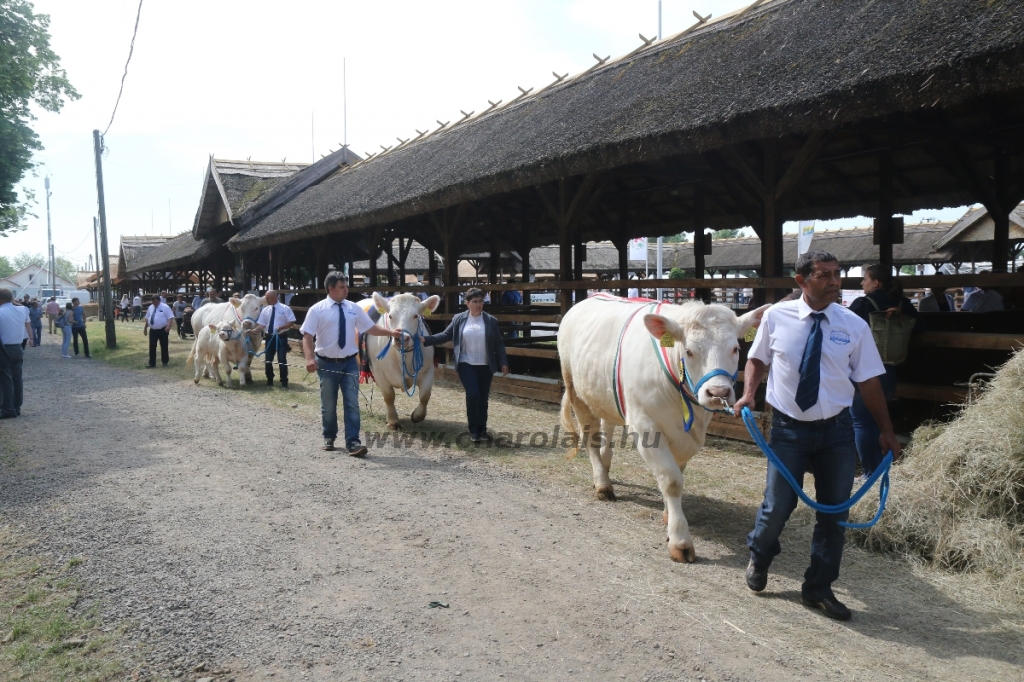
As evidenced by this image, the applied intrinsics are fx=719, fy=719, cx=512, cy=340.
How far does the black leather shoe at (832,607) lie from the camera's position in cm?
366

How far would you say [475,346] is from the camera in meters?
7.78

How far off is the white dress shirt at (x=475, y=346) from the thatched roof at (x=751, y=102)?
96.5 inches

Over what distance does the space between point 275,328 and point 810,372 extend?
34.7 ft

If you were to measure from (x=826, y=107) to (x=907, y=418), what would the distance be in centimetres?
327

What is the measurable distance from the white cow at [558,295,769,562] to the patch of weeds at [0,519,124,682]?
10.3 feet

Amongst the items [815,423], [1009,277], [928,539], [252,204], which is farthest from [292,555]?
[252,204]

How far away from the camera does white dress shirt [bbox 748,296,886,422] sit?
355 cm

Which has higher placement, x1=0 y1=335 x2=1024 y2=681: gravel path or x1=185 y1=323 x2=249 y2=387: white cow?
x1=185 y1=323 x2=249 y2=387: white cow

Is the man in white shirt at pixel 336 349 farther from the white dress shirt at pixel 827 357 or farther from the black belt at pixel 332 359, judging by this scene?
the white dress shirt at pixel 827 357

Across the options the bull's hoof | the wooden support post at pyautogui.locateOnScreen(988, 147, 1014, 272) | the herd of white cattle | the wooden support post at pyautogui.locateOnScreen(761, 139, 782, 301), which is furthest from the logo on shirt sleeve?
the wooden support post at pyautogui.locateOnScreen(988, 147, 1014, 272)

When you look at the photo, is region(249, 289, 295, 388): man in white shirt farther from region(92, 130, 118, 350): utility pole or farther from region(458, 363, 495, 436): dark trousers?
region(92, 130, 118, 350): utility pole

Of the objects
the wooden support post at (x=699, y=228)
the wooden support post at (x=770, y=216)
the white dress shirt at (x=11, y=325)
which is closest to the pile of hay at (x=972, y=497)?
the wooden support post at (x=770, y=216)

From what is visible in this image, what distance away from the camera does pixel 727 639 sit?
11.3ft

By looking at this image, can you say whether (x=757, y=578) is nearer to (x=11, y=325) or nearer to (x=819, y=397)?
(x=819, y=397)
